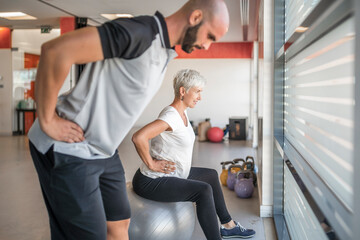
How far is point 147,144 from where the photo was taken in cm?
260

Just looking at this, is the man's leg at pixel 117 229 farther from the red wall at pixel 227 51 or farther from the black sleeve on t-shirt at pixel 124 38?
the red wall at pixel 227 51

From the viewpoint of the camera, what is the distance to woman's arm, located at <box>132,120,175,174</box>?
258 centimetres

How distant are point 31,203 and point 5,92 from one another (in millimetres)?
7935

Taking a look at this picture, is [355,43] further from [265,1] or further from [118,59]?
[265,1]

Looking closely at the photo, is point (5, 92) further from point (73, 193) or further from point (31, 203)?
point (73, 193)

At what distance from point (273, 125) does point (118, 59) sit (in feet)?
7.52

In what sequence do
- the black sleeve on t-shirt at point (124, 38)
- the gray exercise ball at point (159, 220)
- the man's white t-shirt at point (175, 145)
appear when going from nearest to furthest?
the black sleeve on t-shirt at point (124, 38) < the gray exercise ball at point (159, 220) < the man's white t-shirt at point (175, 145)

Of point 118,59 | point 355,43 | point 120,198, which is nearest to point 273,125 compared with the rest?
point 120,198

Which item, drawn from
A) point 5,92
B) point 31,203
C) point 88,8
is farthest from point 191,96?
point 5,92

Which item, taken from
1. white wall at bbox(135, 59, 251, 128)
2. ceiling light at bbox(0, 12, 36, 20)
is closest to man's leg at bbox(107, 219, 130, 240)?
ceiling light at bbox(0, 12, 36, 20)

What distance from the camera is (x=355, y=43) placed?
90 centimetres

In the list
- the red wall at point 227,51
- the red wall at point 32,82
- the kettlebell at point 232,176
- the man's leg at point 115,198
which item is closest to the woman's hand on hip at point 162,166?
the man's leg at point 115,198

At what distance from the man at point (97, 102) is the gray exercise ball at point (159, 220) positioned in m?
0.94

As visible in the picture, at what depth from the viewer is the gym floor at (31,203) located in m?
3.23
